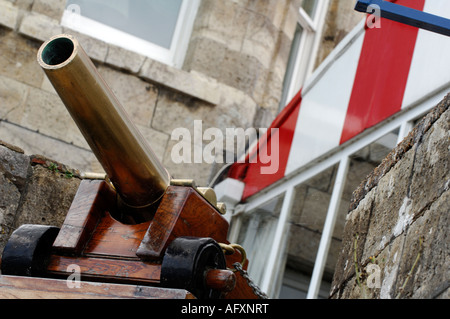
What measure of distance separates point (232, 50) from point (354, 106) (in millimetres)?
2063

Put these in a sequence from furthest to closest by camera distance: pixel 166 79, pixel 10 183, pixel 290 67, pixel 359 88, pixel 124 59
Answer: pixel 290 67 < pixel 166 79 < pixel 124 59 < pixel 359 88 < pixel 10 183

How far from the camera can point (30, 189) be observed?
2939 millimetres

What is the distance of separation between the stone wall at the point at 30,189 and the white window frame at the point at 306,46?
3.62 m

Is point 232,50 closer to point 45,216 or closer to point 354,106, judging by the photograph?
point 354,106

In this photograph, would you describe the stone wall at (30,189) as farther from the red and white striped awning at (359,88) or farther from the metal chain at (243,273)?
the red and white striped awning at (359,88)

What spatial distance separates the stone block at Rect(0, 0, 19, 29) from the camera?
4.78 m

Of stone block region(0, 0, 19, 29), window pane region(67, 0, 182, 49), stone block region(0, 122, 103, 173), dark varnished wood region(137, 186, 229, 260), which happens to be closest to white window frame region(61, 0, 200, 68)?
window pane region(67, 0, 182, 49)

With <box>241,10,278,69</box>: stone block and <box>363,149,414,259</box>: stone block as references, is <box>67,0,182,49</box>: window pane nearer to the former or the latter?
<box>241,10,278,69</box>: stone block

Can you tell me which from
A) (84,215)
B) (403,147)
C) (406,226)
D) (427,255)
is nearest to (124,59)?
(84,215)

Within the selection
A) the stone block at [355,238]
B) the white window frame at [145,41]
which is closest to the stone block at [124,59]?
the white window frame at [145,41]

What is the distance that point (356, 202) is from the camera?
6.91ft

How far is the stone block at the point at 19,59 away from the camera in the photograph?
188 inches

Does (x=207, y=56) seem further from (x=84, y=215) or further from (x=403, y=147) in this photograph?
(x=403, y=147)

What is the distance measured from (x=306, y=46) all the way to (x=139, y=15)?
1881 mm
